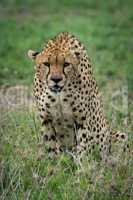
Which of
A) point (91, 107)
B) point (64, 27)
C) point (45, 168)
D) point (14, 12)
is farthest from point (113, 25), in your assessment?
point (45, 168)

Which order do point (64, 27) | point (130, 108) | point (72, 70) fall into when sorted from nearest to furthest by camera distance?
1. point (72, 70)
2. point (130, 108)
3. point (64, 27)

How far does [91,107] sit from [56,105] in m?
0.33

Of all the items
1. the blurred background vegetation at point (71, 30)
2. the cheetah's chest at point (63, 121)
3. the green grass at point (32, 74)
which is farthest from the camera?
the blurred background vegetation at point (71, 30)

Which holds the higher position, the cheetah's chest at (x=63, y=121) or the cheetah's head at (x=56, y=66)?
the cheetah's head at (x=56, y=66)

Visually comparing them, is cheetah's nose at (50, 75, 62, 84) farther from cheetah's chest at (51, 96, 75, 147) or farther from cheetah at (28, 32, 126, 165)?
cheetah's chest at (51, 96, 75, 147)

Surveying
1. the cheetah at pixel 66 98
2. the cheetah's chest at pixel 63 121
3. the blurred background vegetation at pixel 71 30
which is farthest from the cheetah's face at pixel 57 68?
the blurred background vegetation at pixel 71 30

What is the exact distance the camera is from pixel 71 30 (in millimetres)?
13523

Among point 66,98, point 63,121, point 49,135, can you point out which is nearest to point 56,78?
point 66,98

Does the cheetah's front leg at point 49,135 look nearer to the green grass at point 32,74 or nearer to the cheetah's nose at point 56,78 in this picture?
the green grass at point 32,74

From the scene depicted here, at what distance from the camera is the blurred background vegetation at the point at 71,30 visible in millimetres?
11455

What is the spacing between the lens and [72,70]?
677 cm

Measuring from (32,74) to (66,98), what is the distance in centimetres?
428

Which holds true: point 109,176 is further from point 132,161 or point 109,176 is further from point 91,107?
point 91,107

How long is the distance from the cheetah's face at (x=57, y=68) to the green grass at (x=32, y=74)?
0.28m
